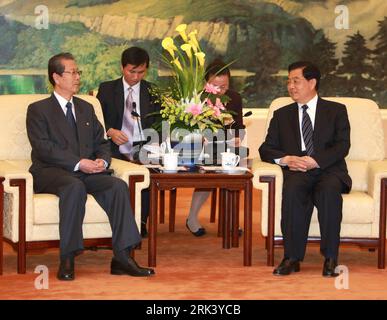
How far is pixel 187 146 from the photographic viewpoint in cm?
580

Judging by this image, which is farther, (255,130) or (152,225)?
→ (255,130)

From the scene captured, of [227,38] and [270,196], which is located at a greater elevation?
[227,38]

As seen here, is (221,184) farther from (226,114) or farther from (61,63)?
(61,63)

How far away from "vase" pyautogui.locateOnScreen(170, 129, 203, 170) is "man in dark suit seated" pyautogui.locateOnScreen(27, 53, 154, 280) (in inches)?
17.4

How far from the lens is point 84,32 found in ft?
30.5

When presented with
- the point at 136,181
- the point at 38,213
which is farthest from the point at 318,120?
the point at 38,213

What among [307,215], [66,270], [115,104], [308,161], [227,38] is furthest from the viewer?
[227,38]

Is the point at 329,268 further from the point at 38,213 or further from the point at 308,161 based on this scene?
the point at 38,213

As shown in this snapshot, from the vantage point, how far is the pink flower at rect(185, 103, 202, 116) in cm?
568

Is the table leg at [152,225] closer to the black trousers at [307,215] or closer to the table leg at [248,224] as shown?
the table leg at [248,224]

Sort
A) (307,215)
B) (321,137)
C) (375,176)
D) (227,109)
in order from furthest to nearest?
(227,109)
(321,137)
(375,176)
(307,215)

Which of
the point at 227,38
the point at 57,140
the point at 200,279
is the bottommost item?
the point at 200,279

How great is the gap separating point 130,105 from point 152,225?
1340 mm

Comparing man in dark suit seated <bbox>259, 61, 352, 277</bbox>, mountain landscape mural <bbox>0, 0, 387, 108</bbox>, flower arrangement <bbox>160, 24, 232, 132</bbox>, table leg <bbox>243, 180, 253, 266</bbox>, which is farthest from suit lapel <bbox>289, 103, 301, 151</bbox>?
mountain landscape mural <bbox>0, 0, 387, 108</bbox>
